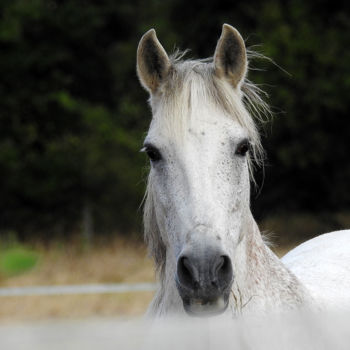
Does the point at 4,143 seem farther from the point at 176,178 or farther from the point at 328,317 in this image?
the point at 328,317

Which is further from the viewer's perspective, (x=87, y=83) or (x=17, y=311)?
(x=87, y=83)

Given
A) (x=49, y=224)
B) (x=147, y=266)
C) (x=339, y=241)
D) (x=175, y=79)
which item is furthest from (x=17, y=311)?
(x=49, y=224)

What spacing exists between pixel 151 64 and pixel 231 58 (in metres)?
0.37

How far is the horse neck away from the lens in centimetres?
245

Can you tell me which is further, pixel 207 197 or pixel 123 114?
pixel 123 114

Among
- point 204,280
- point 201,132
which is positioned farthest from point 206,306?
point 201,132

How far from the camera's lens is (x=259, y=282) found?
2518 mm

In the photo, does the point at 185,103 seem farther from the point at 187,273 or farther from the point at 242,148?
the point at 187,273

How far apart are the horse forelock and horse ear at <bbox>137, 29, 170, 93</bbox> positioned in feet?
0.13

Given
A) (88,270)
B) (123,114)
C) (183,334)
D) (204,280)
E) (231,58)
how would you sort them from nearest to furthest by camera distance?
1. (183,334)
2. (204,280)
3. (231,58)
4. (88,270)
5. (123,114)

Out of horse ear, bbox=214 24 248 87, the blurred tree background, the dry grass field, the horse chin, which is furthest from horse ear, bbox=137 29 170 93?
the blurred tree background

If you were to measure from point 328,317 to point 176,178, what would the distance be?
60.8 inches

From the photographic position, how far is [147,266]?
12.0 meters

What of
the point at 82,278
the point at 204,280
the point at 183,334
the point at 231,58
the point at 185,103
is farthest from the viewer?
the point at 82,278
